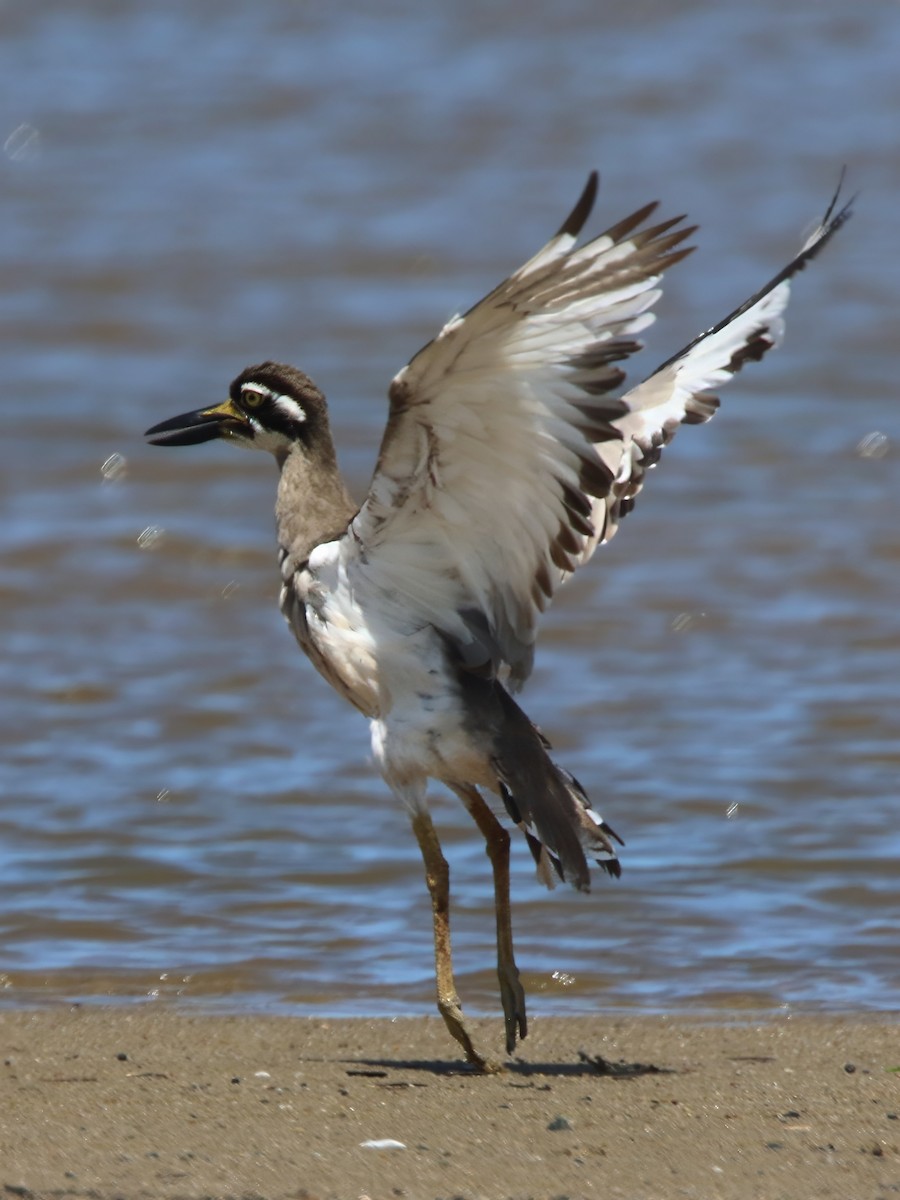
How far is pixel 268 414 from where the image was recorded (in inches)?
242

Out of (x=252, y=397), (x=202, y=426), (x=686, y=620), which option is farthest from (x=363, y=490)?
(x=252, y=397)

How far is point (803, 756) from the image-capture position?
837 centimetres

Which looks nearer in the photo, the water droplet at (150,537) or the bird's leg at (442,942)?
the bird's leg at (442,942)

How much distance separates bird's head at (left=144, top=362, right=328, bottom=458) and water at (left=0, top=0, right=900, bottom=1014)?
1.61 m

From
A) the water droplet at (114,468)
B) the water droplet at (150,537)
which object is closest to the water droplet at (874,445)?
the water droplet at (150,537)

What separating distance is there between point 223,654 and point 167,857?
8.26 feet

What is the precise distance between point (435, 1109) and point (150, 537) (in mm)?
6766

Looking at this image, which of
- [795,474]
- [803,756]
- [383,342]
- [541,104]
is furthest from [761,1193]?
[541,104]

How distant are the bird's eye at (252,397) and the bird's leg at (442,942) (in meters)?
1.31

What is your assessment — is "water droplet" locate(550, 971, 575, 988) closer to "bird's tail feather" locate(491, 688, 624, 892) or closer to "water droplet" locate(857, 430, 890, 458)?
"bird's tail feather" locate(491, 688, 624, 892)

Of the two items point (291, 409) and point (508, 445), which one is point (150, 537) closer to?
point (291, 409)

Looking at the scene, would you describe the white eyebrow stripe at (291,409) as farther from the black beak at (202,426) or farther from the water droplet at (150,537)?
the water droplet at (150,537)

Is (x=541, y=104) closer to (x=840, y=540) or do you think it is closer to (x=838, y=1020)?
(x=840, y=540)

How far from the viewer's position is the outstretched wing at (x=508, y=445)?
4.82 m
